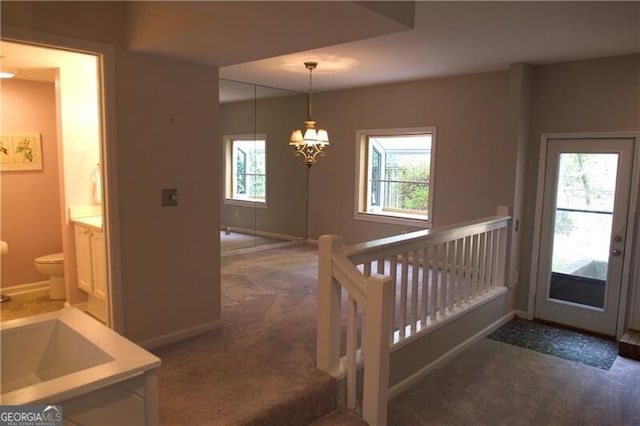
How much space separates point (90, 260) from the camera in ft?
12.3

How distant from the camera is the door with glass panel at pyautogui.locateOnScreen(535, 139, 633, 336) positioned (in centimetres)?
429

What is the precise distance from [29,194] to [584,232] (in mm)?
5560

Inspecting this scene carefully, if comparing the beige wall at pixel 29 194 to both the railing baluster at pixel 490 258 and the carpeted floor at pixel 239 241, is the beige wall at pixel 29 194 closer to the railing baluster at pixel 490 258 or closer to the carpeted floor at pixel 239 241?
the carpeted floor at pixel 239 241

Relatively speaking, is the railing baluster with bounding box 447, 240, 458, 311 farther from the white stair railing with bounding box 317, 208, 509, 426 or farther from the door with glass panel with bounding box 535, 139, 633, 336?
the door with glass panel with bounding box 535, 139, 633, 336

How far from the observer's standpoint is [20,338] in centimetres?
167

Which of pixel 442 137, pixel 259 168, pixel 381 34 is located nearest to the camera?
pixel 381 34

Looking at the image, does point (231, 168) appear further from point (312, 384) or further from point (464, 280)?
point (312, 384)

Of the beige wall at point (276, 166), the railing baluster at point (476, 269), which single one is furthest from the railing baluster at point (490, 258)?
the beige wall at point (276, 166)

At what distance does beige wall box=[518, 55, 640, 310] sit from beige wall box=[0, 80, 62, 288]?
16.1 feet

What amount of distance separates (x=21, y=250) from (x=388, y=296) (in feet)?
13.3

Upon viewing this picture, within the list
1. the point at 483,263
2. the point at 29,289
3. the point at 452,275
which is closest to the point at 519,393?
the point at 452,275

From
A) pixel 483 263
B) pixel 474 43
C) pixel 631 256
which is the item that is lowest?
pixel 483 263

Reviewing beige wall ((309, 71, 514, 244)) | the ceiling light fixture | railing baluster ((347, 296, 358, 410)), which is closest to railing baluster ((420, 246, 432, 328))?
railing baluster ((347, 296, 358, 410))

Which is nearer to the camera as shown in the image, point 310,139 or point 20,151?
point 20,151
